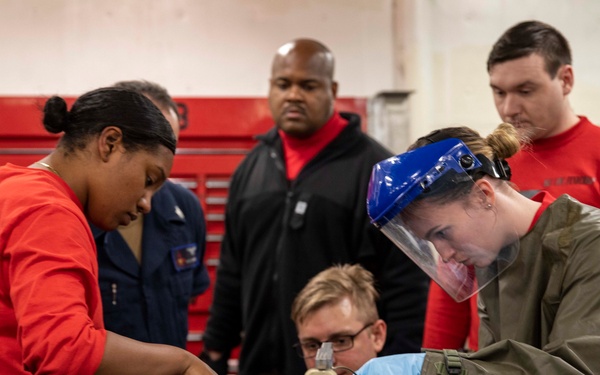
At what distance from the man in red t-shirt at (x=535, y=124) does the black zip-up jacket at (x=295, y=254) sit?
44 cm

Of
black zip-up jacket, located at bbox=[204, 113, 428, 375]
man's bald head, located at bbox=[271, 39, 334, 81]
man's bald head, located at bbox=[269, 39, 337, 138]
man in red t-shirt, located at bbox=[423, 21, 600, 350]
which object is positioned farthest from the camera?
man's bald head, located at bbox=[271, 39, 334, 81]

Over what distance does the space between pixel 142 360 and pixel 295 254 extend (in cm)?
164

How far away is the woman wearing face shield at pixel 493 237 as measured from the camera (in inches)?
65.1

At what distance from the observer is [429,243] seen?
1.86 metres

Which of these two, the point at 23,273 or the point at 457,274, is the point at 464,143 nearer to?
the point at 457,274

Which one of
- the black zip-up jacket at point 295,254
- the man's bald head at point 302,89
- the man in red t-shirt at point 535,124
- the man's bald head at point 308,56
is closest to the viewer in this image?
the man in red t-shirt at point 535,124

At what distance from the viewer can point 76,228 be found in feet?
5.34

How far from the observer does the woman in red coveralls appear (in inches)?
58.9

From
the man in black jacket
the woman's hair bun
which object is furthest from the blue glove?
the man in black jacket

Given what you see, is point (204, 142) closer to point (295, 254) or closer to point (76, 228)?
point (295, 254)

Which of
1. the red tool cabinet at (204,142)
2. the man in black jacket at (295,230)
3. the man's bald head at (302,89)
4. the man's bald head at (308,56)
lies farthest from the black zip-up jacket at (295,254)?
the red tool cabinet at (204,142)

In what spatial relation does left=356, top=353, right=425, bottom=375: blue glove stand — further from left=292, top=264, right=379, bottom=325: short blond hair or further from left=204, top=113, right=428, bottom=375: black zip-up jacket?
left=204, top=113, right=428, bottom=375: black zip-up jacket

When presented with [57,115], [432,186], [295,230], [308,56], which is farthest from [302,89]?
[432,186]

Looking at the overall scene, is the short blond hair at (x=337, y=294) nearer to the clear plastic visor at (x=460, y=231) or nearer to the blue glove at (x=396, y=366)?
the clear plastic visor at (x=460, y=231)
